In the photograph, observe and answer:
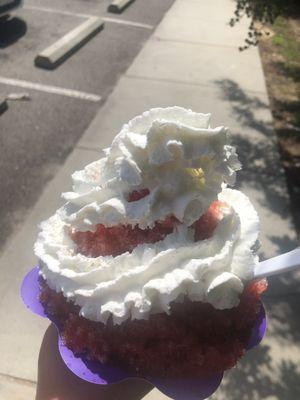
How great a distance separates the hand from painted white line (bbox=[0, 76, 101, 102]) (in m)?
4.81

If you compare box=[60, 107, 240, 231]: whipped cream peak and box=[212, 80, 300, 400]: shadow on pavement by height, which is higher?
box=[60, 107, 240, 231]: whipped cream peak

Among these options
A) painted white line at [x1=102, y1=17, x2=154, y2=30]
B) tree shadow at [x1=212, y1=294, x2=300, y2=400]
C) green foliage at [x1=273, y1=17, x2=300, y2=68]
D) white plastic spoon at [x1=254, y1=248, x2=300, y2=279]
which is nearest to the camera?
white plastic spoon at [x1=254, y1=248, x2=300, y2=279]

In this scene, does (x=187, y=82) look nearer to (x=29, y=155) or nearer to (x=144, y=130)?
(x=29, y=155)

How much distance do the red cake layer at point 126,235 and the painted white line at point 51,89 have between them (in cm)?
468

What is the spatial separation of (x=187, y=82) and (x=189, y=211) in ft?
18.5

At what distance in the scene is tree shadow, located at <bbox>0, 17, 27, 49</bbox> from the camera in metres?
8.09

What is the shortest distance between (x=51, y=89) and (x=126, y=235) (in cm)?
507

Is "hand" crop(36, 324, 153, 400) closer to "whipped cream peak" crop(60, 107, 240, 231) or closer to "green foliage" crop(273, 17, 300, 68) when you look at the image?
"whipped cream peak" crop(60, 107, 240, 231)

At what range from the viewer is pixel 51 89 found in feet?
22.5

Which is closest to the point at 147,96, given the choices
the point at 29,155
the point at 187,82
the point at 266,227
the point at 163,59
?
the point at 187,82

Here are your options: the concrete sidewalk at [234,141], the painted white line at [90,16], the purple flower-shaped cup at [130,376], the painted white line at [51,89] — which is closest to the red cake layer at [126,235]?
the purple flower-shaped cup at [130,376]

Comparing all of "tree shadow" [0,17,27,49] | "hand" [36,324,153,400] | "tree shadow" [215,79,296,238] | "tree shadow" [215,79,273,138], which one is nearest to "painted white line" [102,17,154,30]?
"tree shadow" [0,17,27,49]

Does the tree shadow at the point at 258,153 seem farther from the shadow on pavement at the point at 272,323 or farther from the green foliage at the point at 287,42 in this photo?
the green foliage at the point at 287,42

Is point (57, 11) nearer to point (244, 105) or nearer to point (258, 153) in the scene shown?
point (244, 105)
